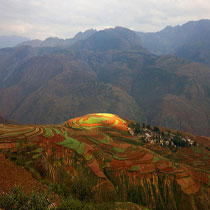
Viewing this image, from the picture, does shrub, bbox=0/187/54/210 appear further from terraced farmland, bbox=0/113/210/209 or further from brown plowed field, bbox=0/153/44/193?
terraced farmland, bbox=0/113/210/209

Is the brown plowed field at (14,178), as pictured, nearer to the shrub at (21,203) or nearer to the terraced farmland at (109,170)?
the terraced farmland at (109,170)

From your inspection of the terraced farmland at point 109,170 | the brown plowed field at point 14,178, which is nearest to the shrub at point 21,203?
the brown plowed field at point 14,178

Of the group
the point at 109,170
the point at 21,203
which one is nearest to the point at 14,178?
the point at 21,203

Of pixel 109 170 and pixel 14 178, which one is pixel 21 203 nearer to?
pixel 14 178

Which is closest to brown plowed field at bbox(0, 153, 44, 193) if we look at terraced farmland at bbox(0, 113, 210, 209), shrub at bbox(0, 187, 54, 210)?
terraced farmland at bbox(0, 113, 210, 209)

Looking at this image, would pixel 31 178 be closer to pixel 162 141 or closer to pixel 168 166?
pixel 168 166

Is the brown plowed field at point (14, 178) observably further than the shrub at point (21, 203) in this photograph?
Yes
